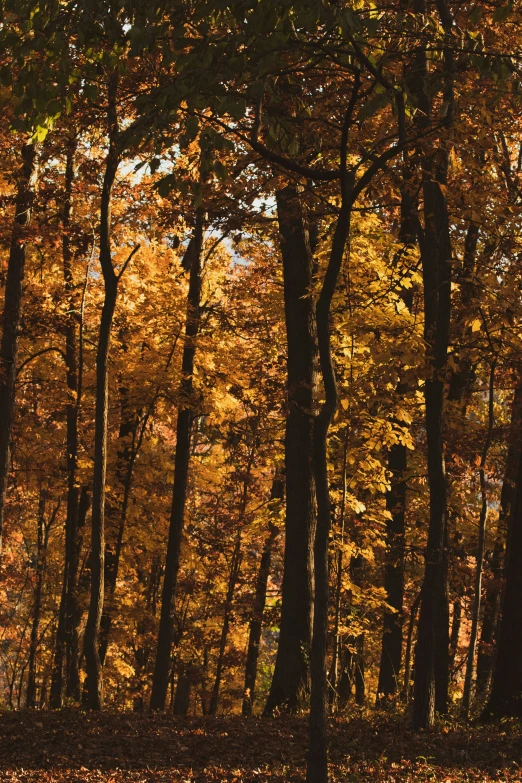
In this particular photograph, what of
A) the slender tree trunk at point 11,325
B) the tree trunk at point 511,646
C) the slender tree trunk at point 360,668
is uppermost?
the slender tree trunk at point 11,325

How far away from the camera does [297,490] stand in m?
10.5

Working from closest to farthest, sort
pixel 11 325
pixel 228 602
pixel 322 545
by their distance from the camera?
pixel 322 545, pixel 11 325, pixel 228 602

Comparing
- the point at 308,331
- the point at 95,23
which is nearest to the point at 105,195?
the point at 308,331

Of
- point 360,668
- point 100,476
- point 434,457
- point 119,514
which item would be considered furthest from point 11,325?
point 360,668

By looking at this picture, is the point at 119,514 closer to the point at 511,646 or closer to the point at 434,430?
the point at 511,646

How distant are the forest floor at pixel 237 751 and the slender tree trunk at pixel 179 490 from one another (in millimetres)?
3803

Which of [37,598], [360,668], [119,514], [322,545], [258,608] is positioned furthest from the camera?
[37,598]

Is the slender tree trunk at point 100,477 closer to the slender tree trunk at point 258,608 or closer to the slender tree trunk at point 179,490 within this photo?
the slender tree trunk at point 179,490

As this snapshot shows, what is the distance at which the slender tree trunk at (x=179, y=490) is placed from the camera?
13562mm

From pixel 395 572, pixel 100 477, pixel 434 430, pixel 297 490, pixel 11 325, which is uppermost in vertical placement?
pixel 11 325

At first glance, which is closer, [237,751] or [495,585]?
Result: [237,751]

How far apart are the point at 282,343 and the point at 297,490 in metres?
5.27

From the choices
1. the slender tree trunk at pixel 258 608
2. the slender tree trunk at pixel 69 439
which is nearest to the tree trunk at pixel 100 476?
the slender tree trunk at pixel 69 439

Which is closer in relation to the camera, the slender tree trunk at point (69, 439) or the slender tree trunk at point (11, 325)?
the slender tree trunk at point (11, 325)
